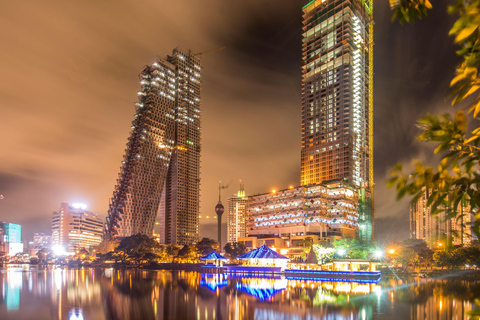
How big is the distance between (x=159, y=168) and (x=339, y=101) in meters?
85.6

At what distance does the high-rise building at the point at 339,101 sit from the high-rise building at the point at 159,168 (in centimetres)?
5992

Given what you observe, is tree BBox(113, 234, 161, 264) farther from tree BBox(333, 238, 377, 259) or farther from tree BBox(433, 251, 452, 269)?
tree BBox(433, 251, 452, 269)

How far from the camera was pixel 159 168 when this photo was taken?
550ft

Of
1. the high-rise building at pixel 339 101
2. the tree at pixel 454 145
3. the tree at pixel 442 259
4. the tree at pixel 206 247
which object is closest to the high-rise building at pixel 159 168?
the tree at pixel 206 247

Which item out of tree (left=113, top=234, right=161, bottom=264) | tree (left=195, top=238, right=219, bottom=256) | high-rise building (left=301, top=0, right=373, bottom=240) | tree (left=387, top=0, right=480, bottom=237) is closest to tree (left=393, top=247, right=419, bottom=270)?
tree (left=195, top=238, right=219, bottom=256)

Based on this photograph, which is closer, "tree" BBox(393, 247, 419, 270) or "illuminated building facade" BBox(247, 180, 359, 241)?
"tree" BBox(393, 247, 419, 270)

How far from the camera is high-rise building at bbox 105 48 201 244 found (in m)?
158

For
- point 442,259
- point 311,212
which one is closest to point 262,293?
point 442,259

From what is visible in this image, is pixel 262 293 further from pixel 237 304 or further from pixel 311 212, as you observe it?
pixel 311 212

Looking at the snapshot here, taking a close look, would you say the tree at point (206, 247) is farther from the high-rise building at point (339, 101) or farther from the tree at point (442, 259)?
the tree at point (442, 259)

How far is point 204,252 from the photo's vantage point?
123000mm

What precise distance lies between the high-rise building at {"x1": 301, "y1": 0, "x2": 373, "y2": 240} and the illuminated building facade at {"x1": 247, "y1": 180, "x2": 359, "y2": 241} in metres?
11.8

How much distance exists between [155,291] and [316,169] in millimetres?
128604

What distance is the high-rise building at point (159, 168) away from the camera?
158 m
